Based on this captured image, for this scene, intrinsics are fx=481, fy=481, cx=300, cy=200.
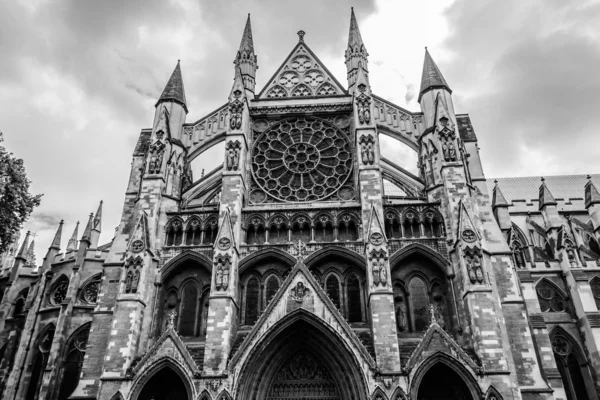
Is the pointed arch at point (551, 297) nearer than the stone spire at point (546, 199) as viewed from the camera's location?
Yes

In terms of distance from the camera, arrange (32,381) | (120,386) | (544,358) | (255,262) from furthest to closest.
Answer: (32,381) → (544,358) → (255,262) → (120,386)

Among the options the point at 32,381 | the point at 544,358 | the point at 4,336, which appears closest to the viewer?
the point at 544,358

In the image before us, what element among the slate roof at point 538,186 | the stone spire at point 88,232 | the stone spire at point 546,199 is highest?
the slate roof at point 538,186

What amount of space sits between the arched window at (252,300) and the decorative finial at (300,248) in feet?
7.85

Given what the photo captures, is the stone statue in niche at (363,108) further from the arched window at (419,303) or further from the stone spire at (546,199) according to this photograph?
the stone spire at (546,199)

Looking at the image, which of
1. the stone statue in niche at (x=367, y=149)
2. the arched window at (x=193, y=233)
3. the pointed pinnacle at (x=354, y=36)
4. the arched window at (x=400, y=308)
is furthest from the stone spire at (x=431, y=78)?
the arched window at (x=193, y=233)

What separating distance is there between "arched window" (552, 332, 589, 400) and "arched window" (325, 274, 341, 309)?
15521mm

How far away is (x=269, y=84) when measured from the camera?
91.7ft

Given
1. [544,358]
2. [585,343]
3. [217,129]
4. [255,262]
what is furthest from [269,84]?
[585,343]

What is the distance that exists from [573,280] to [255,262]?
19956mm

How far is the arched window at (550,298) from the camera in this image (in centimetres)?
2931

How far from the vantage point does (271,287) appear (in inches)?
845

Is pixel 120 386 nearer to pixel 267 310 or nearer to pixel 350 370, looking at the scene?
pixel 267 310

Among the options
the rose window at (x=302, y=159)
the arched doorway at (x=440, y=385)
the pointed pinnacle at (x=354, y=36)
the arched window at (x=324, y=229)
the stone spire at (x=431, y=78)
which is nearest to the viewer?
the arched doorway at (x=440, y=385)
